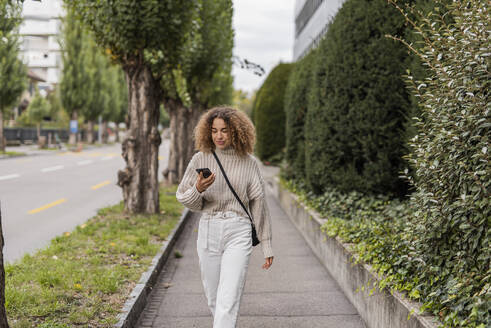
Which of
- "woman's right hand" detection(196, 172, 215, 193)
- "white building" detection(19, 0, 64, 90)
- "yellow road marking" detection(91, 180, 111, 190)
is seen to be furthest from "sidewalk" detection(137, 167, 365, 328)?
"white building" detection(19, 0, 64, 90)

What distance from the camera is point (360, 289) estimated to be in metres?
5.13

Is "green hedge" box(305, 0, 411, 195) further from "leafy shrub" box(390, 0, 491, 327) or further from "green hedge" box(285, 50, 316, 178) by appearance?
"green hedge" box(285, 50, 316, 178)

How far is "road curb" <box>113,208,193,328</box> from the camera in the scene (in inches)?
184

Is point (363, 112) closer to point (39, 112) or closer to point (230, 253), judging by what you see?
point (230, 253)

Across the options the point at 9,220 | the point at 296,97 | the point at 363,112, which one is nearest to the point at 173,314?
the point at 363,112

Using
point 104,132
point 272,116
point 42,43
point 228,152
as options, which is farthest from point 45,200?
point 42,43

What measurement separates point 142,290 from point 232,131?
237 centimetres

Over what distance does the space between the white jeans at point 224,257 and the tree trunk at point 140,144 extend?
6315mm

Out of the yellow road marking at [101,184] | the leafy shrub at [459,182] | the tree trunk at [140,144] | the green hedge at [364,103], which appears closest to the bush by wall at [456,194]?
the leafy shrub at [459,182]

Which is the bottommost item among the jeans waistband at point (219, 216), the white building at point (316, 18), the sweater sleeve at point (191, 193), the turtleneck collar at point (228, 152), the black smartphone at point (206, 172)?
the jeans waistband at point (219, 216)

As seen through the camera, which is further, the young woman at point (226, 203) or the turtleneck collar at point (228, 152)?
the turtleneck collar at point (228, 152)

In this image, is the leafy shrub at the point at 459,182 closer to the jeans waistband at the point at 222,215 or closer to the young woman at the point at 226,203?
the young woman at the point at 226,203

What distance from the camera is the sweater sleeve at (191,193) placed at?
3.79 m

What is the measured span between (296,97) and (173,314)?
8.84m
